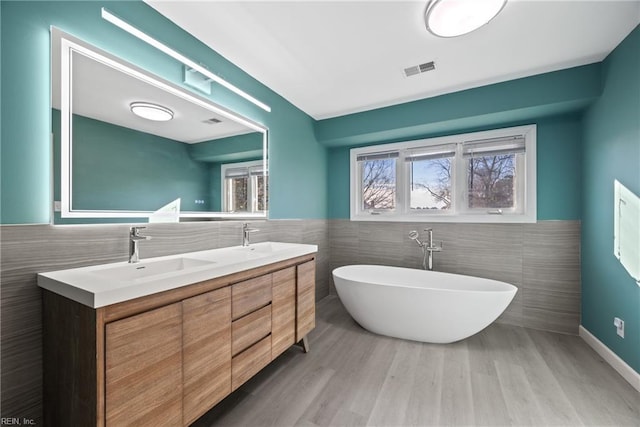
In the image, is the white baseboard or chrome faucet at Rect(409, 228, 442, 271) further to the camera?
chrome faucet at Rect(409, 228, 442, 271)

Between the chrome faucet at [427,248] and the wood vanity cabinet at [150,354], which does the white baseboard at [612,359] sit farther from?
the wood vanity cabinet at [150,354]

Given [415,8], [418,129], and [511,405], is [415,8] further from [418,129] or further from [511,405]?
[511,405]

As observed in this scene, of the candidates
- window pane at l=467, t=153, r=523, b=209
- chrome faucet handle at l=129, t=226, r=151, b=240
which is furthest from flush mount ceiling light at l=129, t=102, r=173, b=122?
window pane at l=467, t=153, r=523, b=209

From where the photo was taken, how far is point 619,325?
183cm

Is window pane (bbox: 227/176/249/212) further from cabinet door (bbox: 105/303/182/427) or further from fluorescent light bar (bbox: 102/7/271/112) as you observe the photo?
cabinet door (bbox: 105/303/182/427)

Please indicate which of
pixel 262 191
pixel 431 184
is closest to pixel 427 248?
pixel 431 184

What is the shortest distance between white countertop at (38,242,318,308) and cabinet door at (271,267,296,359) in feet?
0.55

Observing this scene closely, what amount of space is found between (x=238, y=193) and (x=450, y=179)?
243 centimetres

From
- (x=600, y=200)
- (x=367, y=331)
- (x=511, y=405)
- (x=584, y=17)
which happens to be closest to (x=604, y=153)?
(x=600, y=200)

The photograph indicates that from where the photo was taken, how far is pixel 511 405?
153cm

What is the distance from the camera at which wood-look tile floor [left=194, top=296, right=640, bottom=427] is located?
4.70ft

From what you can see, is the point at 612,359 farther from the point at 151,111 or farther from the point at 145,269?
the point at 151,111

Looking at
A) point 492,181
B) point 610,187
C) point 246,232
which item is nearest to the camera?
point 610,187

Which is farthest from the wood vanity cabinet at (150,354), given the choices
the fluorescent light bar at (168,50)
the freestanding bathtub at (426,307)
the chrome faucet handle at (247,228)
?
the fluorescent light bar at (168,50)
